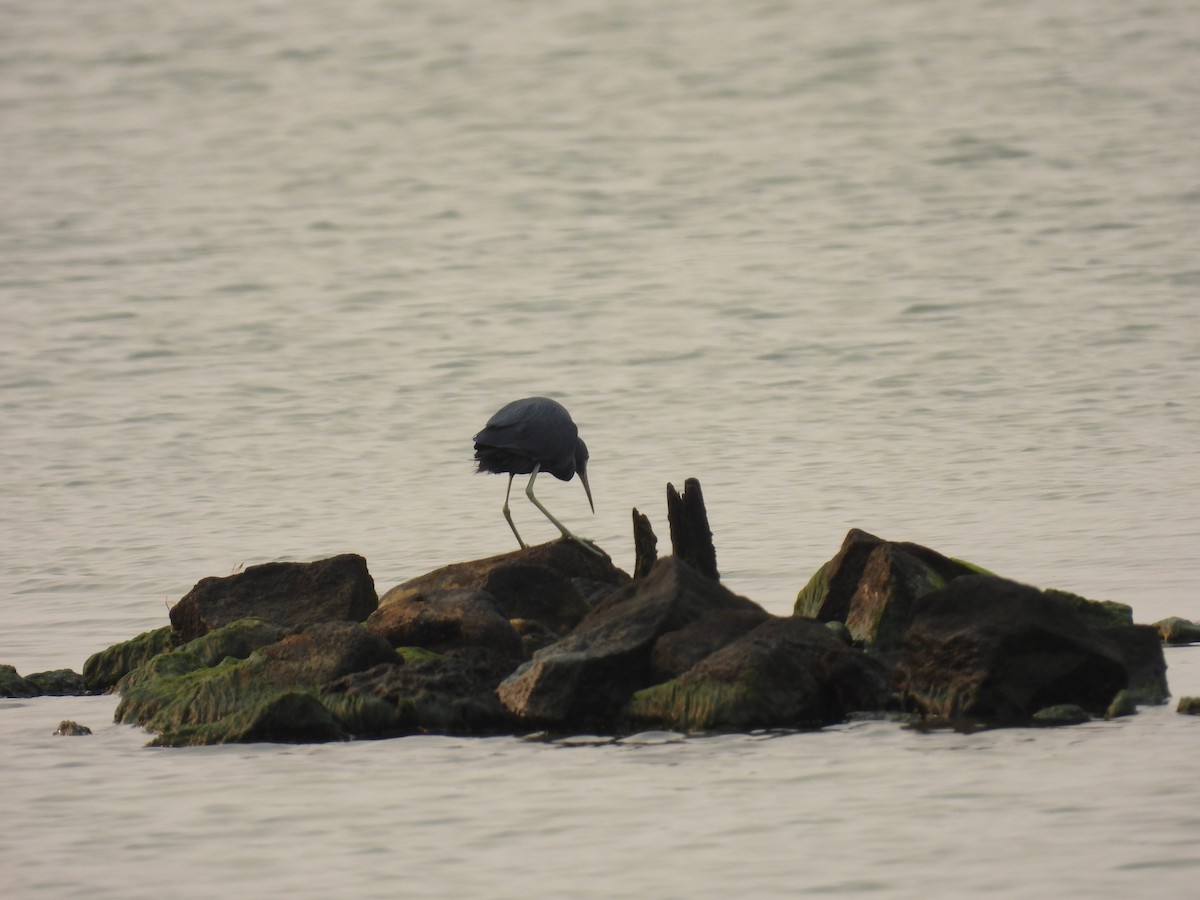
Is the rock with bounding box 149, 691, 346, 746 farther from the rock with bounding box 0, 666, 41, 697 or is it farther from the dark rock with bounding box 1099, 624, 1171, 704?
the dark rock with bounding box 1099, 624, 1171, 704

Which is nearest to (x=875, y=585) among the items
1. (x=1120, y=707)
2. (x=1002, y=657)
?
(x=1002, y=657)

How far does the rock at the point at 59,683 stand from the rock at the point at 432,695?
2736 millimetres

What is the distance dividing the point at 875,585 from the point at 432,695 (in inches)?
127

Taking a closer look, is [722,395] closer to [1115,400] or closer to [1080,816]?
[1115,400]

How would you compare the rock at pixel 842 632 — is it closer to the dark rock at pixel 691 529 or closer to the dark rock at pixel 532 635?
the dark rock at pixel 691 529

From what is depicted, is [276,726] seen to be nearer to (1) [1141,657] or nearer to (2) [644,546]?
(2) [644,546]

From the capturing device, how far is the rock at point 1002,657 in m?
12.4

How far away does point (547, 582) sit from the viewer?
14.9m

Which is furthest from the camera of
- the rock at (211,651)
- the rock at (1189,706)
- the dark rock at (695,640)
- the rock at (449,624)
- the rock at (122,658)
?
the rock at (122,658)

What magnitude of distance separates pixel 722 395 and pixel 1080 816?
22216 millimetres

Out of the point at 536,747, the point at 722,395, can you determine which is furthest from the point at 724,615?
the point at 722,395

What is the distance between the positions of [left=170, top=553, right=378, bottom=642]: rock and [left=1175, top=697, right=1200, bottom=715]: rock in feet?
18.9

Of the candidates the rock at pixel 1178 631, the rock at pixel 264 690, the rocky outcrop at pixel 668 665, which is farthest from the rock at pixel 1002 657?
the rock at pixel 264 690

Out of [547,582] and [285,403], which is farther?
[285,403]
